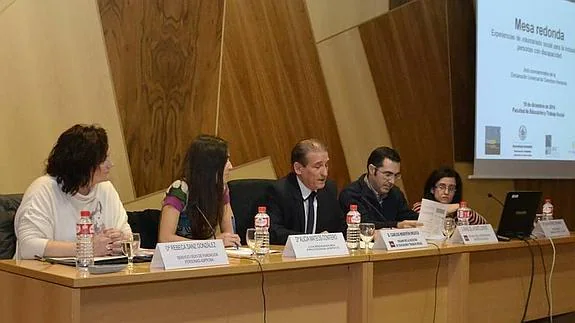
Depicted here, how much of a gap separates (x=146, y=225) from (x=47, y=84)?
0.80 m

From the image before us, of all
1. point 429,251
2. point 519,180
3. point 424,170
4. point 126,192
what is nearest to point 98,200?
point 126,192

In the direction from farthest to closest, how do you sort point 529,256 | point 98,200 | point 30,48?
point 529,256
point 30,48
point 98,200

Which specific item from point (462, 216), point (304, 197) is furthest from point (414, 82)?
point (304, 197)

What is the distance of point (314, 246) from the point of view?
2605 mm

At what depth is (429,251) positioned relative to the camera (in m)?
2.95

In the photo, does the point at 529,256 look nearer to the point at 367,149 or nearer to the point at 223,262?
the point at 367,149

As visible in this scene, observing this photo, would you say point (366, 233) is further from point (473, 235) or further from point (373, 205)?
point (373, 205)

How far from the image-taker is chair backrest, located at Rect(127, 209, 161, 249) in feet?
10.4

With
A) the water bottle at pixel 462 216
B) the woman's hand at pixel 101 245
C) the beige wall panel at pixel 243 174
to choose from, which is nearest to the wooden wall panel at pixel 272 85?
the beige wall panel at pixel 243 174

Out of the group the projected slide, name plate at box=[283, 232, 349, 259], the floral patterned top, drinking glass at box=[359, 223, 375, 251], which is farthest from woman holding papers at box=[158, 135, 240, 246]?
the projected slide

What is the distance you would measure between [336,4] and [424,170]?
4.14 ft

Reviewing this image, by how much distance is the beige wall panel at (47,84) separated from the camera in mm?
3279

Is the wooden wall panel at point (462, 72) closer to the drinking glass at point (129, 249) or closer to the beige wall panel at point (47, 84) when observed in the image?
the beige wall panel at point (47, 84)

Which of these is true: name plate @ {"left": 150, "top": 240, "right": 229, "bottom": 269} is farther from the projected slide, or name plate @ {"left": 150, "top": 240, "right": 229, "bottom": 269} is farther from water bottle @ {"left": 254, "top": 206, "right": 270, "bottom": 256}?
the projected slide
